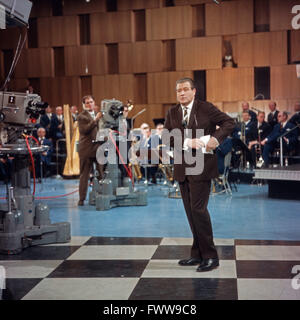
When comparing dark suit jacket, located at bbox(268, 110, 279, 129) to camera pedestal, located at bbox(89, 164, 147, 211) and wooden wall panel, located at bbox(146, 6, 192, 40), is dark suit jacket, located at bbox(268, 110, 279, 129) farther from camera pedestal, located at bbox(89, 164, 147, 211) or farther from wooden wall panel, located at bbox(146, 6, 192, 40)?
camera pedestal, located at bbox(89, 164, 147, 211)

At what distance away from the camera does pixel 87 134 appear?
7020 millimetres

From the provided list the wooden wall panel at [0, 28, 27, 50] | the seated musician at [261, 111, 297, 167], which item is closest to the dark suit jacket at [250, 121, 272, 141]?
the seated musician at [261, 111, 297, 167]

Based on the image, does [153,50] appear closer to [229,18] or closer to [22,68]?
[229,18]

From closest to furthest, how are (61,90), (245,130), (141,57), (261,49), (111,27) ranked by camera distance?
(245,130)
(261,49)
(141,57)
(111,27)
(61,90)

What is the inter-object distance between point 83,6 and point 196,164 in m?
11.4

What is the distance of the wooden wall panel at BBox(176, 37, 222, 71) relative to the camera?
13.4m

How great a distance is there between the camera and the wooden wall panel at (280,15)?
41.7ft

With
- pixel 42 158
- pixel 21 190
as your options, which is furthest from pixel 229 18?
pixel 21 190

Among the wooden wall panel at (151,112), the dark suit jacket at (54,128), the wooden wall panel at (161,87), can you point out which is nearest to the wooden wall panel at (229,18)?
the wooden wall panel at (161,87)

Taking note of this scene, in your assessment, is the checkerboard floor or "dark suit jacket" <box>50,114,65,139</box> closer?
the checkerboard floor

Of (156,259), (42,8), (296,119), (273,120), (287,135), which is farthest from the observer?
(42,8)

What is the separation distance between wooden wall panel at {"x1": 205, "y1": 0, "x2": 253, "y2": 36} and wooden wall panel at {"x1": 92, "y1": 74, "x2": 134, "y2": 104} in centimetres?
248
